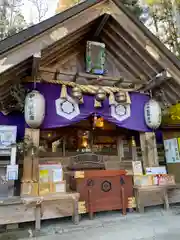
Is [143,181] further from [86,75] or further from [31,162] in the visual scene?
[86,75]

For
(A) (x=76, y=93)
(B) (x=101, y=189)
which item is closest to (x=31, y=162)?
(B) (x=101, y=189)

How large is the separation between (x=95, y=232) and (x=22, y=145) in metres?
2.23

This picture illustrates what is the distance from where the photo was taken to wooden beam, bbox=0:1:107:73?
377 centimetres

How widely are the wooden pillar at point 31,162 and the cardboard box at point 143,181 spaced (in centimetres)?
237

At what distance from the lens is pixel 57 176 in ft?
14.4

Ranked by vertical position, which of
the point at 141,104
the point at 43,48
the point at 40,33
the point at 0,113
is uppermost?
the point at 40,33

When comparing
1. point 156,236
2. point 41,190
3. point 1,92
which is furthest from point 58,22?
point 156,236

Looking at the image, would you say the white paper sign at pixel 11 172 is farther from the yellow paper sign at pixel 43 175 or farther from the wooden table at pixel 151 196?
the wooden table at pixel 151 196

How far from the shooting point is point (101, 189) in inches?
177

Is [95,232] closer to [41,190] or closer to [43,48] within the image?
[41,190]

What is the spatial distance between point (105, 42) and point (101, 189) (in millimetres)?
3910

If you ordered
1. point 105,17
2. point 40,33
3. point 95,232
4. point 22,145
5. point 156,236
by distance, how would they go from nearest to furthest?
point 156,236
point 95,232
point 40,33
point 22,145
point 105,17

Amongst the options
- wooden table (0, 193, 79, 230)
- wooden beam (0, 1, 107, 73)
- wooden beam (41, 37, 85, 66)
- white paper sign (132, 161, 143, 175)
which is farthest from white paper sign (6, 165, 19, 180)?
white paper sign (132, 161, 143, 175)

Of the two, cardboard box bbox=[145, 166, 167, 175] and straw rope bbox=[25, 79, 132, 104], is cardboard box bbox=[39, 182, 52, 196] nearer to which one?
straw rope bbox=[25, 79, 132, 104]
